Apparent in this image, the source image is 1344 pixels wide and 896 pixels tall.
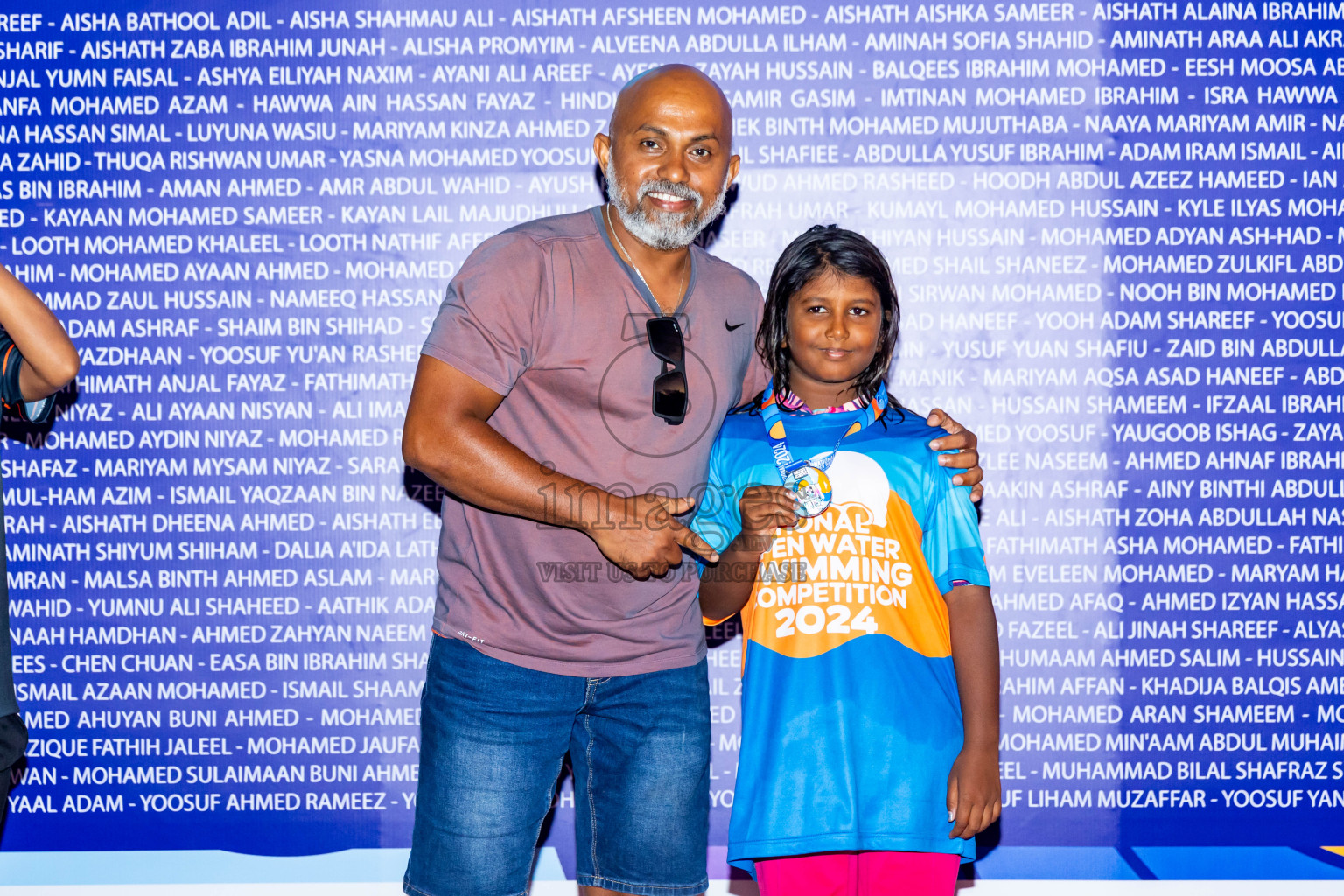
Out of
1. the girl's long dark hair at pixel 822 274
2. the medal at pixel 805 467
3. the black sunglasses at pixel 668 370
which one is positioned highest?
the girl's long dark hair at pixel 822 274

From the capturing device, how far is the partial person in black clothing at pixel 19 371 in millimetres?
1816

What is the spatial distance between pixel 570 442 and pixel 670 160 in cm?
56

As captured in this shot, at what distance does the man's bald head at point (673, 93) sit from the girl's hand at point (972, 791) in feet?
4.09

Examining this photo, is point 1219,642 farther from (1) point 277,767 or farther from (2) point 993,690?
(1) point 277,767

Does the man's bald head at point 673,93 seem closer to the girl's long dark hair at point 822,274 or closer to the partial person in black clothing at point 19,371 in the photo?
the girl's long dark hair at point 822,274

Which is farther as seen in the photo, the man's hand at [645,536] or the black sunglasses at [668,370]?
the black sunglasses at [668,370]

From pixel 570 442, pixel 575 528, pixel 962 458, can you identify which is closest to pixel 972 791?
pixel 962 458

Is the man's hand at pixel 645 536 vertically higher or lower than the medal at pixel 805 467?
lower

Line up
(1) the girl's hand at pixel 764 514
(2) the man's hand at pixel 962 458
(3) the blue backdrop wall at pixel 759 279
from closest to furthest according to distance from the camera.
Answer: (1) the girl's hand at pixel 764 514 < (2) the man's hand at pixel 962 458 < (3) the blue backdrop wall at pixel 759 279

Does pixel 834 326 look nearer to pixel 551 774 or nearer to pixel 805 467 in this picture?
pixel 805 467

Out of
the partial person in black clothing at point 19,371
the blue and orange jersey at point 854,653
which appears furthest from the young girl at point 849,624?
the partial person in black clothing at point 19,371

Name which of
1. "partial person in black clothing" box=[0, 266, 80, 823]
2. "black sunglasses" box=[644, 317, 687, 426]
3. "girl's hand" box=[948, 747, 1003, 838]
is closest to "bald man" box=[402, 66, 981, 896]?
"black sunglasses" box=[644, 317, 687, 426]

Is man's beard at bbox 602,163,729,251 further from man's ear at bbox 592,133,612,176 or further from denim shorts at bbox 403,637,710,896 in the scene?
denim shorts at bbox 403,637,710,896

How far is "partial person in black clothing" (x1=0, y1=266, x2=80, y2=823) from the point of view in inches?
71.5
